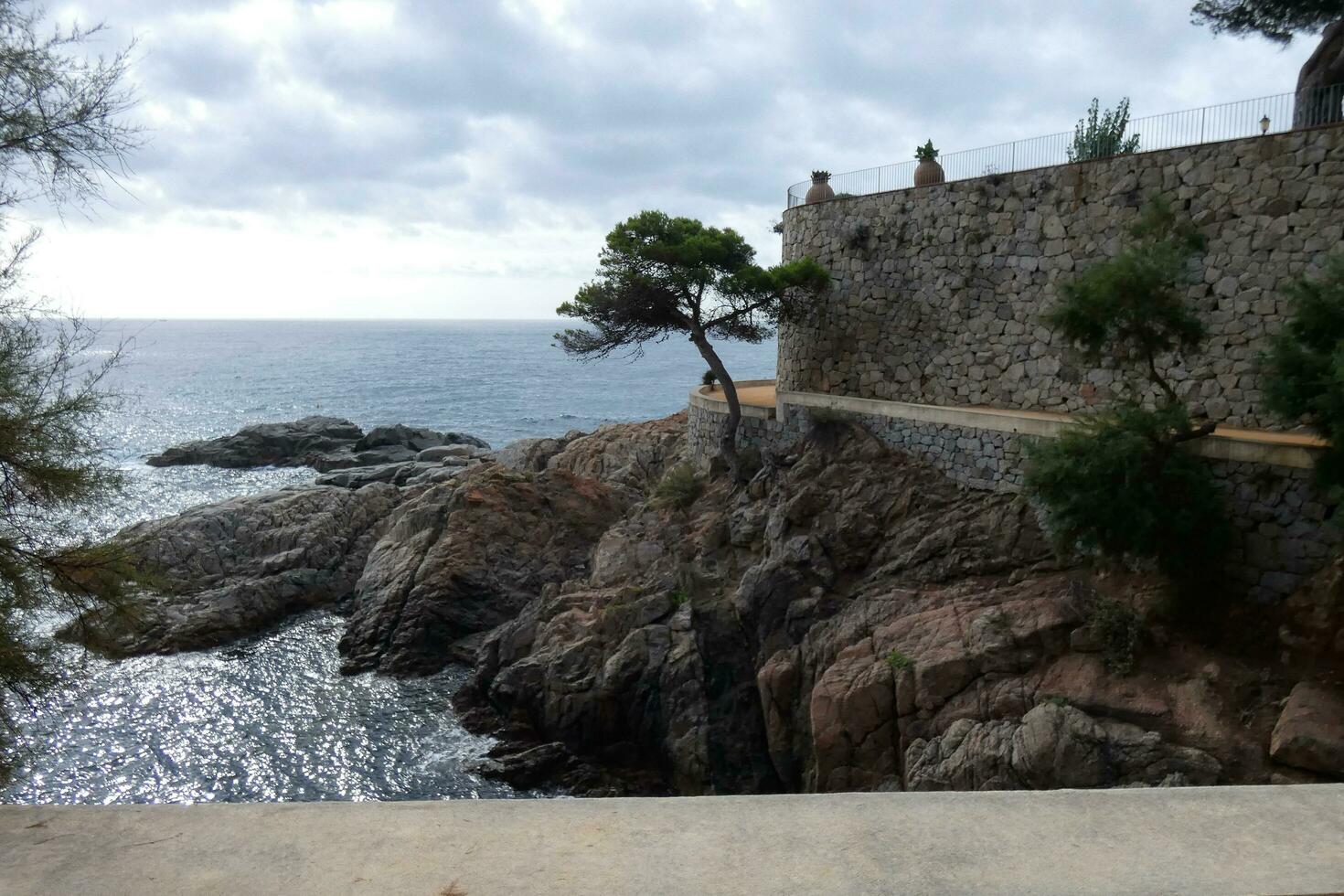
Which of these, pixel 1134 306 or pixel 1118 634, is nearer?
pixel 1118 634

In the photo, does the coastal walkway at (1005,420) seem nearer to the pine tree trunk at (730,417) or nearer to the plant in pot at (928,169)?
the pine tree trunk at (730,417)

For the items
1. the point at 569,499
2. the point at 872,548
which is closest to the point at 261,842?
the point at 872,548

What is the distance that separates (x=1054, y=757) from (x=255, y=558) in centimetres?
2187

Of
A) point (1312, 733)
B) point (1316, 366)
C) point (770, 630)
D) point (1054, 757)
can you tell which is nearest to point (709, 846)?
point (1054, 757)

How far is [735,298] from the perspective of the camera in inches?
910

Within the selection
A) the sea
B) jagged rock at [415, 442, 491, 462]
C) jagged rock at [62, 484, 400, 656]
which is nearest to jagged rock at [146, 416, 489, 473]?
jagged rock at [415, 442, 491, 462]

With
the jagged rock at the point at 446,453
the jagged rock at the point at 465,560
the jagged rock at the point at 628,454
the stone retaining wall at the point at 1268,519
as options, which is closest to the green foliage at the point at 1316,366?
the stone retaining wall at the point at 1268,519

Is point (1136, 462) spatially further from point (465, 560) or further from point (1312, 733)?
point (465, 560)

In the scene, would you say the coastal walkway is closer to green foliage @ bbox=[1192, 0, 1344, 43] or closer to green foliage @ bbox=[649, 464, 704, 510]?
green foliage @ bbox=[649, 464, 704, 510]

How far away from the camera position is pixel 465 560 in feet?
77.5

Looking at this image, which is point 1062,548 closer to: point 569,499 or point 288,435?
point 569,499

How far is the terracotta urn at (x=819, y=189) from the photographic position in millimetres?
24114

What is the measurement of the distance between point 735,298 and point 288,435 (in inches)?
1335

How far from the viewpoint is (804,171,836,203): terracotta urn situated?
2411cm
